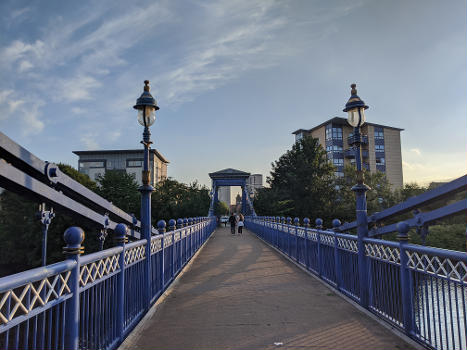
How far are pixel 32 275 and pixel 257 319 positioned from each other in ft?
10.2

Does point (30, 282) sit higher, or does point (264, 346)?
point (30, 282)

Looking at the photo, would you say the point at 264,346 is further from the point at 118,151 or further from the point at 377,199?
the point at 118,151

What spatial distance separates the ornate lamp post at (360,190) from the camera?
4.98 m

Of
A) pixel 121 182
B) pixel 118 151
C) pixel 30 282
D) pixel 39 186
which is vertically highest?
pixel 118 151

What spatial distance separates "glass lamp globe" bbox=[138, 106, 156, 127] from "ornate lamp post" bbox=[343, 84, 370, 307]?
11.0 feet

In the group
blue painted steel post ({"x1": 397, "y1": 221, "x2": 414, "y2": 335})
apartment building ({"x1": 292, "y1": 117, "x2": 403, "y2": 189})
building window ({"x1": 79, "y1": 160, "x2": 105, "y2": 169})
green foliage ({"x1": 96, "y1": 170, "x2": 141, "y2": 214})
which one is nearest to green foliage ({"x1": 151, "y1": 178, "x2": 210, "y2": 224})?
green foliage ({"x1": 96, "y1": 170, "x2": 141, "y2": 214})

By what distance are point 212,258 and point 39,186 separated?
696cm

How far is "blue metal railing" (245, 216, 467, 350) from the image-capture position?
10.2 feet

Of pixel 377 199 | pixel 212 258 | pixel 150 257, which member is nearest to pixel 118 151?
pixel 377 199

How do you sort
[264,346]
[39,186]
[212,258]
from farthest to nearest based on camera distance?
[212,258] < [39,186] < [264,346]

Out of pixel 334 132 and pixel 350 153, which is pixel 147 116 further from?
pixel 334 132

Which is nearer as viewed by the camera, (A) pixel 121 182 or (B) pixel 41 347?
(B) pixel 41 347

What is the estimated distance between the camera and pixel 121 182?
101ft

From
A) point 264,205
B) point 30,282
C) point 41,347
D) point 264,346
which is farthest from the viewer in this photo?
point 264,205
